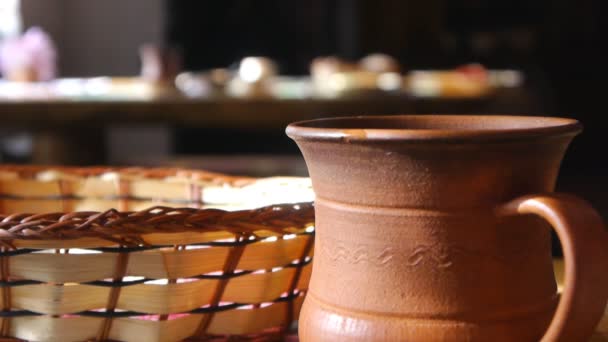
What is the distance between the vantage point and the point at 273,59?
5.49 metres

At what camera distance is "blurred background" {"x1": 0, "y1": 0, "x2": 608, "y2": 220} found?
2.92 m

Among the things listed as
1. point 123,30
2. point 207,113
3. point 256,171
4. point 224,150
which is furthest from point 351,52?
point 207,113

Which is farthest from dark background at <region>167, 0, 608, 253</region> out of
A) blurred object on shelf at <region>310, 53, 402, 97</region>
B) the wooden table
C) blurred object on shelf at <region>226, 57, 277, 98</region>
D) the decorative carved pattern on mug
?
the decorative carved pattern on mug

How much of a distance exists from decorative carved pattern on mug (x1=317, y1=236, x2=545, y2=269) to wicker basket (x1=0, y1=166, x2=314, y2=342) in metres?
0.10

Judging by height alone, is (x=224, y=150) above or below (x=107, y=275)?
below

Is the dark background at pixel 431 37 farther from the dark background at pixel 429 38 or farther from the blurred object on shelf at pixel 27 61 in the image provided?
the blurred object on shelf at pixel 27 61

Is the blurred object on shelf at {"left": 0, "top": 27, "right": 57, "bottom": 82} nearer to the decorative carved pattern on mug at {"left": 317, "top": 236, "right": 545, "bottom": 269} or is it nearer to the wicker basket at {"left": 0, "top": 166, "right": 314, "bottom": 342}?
the wicker basket at {"left": 0, "top": 166, "right": 314, "bottom": 342}

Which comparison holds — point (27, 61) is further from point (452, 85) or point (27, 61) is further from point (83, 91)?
point (452, 85)

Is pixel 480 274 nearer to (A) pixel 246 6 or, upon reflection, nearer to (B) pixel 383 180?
(B) pixel 383 180

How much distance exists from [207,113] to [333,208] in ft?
6.42

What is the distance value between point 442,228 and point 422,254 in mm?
15

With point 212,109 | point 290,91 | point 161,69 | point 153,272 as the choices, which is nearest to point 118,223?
point 153,272

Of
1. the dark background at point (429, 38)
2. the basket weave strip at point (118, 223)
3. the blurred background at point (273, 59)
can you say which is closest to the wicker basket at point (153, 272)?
the basket weave strip at point (118, 223)

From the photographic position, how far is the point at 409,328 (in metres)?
0.40
